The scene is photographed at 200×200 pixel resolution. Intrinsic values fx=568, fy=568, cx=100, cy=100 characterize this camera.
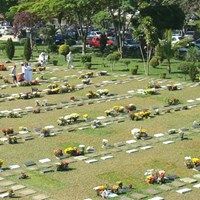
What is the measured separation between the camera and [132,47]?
5019cm

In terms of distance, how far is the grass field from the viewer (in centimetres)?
1670

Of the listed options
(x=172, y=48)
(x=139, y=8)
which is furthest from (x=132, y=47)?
(x=172, y=48)

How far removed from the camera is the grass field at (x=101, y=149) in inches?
658

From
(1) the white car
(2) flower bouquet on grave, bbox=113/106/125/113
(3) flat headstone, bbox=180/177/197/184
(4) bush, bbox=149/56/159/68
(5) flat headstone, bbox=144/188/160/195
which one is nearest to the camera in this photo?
(5) flat headstone, bbox=144/188/160/195

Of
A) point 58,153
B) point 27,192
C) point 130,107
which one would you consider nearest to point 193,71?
point 130,107

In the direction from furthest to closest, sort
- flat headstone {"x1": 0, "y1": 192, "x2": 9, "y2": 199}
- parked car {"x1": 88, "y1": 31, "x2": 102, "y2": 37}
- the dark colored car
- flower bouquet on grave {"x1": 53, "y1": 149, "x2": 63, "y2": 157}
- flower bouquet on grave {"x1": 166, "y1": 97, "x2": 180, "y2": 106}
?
1. parked car {"x1": 88, "y1": 31, "x2": 102, "y2": 37}
2. the dark colored car
3. flower bouquet on grave {"x1": 166, "y1": 97, "x2": 180, "y2": 106}
4. flower bouquet on grave {"x1": 53, "y1": 149, "x2": 63, "y2": 157}
5. flat headstone {"x1": 0, "y1": 192, "x2": 9, "y2": 199}

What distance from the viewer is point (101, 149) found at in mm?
20266

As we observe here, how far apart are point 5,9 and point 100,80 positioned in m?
28.5

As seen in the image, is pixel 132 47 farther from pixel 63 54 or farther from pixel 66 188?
pixel 66 188

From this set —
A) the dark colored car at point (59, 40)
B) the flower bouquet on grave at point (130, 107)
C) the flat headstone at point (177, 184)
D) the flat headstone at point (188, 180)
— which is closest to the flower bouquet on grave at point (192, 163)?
the flat headstone at point (188, 180)

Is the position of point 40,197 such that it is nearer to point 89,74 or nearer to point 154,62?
point 89,74

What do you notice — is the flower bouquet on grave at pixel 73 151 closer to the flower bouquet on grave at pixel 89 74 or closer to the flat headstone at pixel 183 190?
the flat headstone at pixel 183 190

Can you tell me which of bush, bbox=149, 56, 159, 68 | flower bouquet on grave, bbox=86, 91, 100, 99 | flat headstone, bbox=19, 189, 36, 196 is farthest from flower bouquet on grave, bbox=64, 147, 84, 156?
bush, bbox=149, 56, 159, 68

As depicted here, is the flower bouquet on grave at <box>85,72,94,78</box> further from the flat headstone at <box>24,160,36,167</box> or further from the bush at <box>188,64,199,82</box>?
the flat headstone at <box>24,160,36,167</box>
